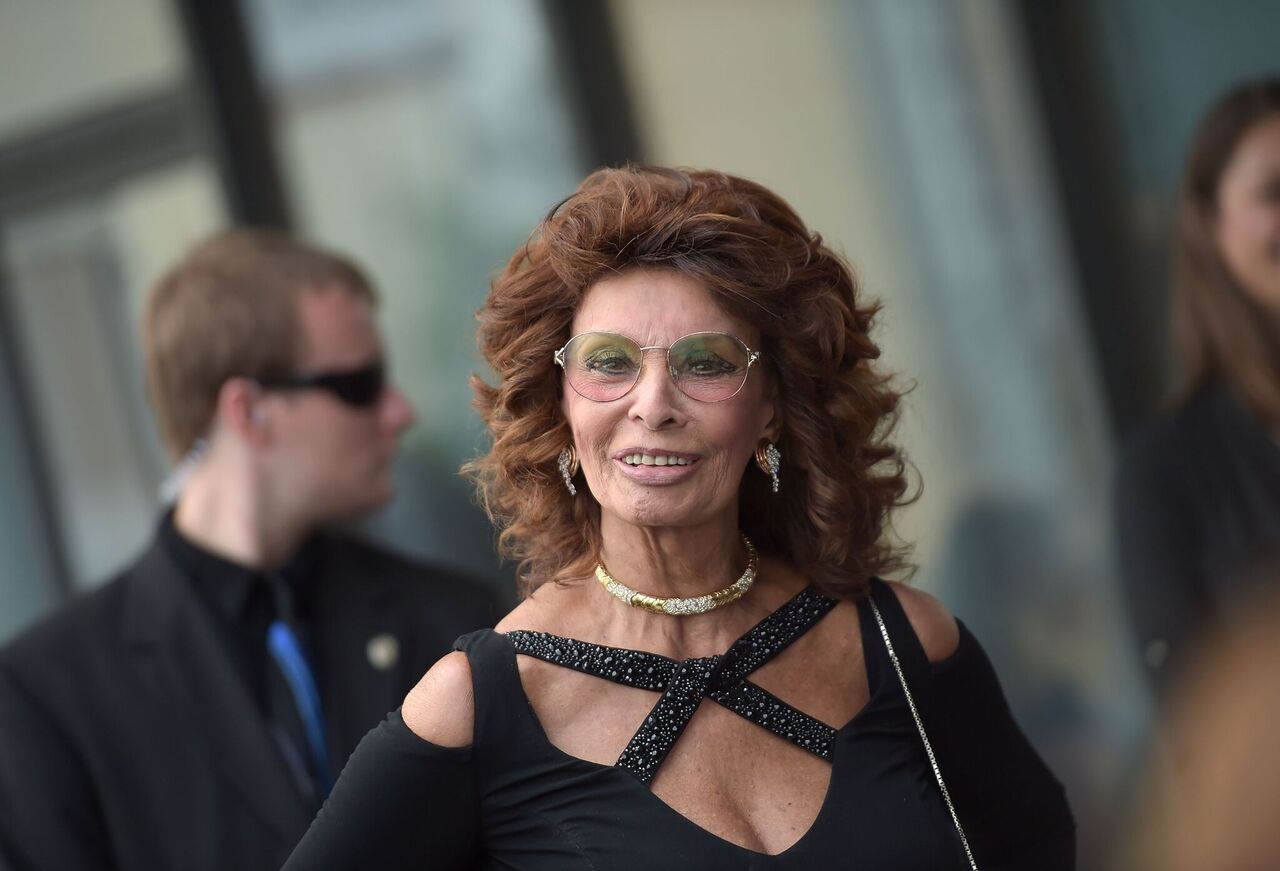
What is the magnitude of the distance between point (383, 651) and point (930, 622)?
4.41 ft

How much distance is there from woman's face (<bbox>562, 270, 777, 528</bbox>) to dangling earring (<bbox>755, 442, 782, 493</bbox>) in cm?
9

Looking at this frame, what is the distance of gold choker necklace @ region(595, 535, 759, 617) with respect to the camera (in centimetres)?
208

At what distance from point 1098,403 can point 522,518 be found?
351 centimetres

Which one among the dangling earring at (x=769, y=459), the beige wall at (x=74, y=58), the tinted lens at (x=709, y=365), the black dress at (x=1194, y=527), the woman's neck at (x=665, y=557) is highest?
the beige wall at (x=74, y=58)

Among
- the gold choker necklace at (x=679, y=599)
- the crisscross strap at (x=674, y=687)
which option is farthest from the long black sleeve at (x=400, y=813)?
the gold choker necklace at (x=679, y=599)

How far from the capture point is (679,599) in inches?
82.7

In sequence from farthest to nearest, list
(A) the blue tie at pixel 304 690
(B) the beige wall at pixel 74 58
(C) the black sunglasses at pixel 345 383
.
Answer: (B) the beige wall at pixel 74 58
(C) the black sunglasses at pixel 345 383
(A) the blue tie at pixel 304 690

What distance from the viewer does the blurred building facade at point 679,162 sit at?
5023 millimetres

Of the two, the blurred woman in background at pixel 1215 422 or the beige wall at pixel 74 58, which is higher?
the beige wall at pixel 74 58

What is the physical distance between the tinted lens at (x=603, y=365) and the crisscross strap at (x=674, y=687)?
1.10ft

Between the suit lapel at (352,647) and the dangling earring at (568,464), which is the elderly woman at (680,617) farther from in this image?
the suit lapel at (352,647)

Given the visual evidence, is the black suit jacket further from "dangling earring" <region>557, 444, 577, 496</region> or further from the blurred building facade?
the blurred building facade

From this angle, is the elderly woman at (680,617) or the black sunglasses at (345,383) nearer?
the elderly woman at (680,617)

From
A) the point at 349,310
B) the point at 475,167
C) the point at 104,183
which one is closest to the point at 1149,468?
the point at 349,310
